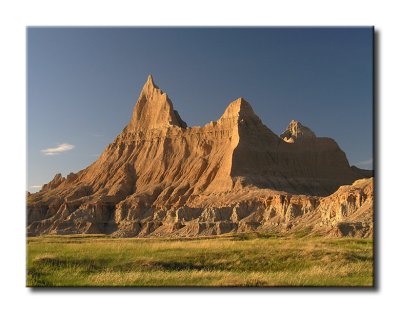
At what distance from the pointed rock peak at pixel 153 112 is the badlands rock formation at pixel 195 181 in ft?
0.57

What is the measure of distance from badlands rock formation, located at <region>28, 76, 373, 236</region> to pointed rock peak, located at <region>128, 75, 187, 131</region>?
175 millimetres

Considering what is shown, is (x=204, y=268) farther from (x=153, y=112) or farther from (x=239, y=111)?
(x=153, y=112)

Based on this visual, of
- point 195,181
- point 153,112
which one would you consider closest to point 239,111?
point 195,181

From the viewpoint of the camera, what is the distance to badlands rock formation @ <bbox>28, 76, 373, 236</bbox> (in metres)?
54.3

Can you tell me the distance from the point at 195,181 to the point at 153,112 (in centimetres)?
2183

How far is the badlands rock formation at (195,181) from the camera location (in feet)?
178

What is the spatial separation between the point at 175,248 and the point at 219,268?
140 inches

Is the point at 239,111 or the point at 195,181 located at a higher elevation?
the point at 239,111

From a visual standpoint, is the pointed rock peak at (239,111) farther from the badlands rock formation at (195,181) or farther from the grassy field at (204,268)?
the grassy field at (204,268)

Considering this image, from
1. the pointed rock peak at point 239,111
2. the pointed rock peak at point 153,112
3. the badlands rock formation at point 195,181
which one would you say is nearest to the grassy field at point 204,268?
the badlands rock formation at point 195,181

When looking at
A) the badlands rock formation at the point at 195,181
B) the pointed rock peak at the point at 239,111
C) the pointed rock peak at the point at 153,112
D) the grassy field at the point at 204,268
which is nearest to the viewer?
the grassy field at the point at 204,268

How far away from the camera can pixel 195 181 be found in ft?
224

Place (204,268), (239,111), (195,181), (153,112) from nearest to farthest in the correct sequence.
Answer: (204,268)
(195,181)
(239,111)
(153,112)
